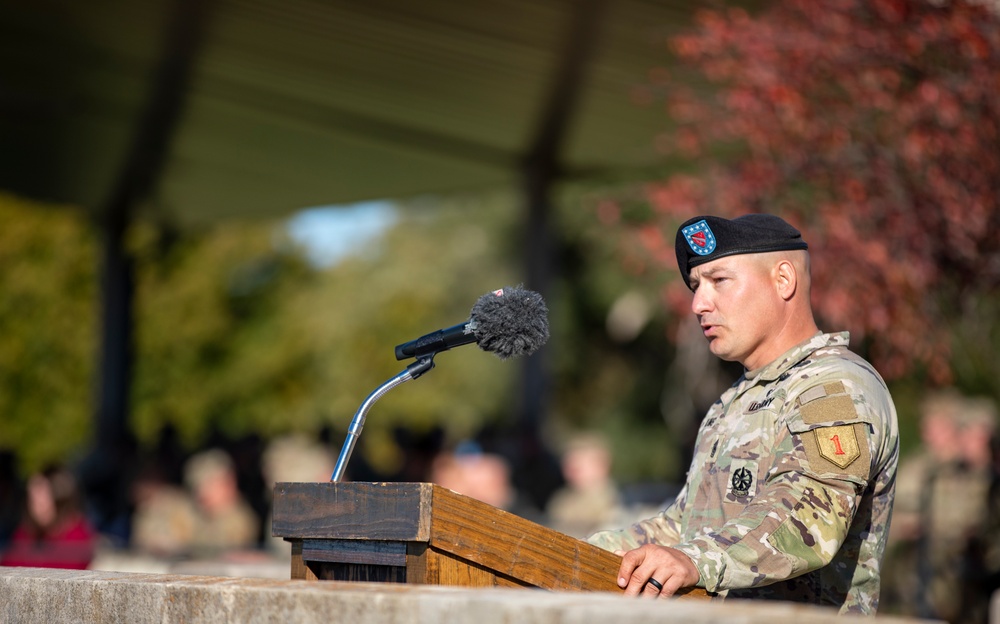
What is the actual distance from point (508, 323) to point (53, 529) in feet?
18.5

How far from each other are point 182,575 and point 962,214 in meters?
5.04

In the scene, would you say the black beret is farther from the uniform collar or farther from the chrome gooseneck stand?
the chrome gooseneck stand

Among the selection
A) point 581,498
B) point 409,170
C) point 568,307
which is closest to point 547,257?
point 409,170

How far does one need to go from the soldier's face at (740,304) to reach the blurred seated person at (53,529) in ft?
17.1

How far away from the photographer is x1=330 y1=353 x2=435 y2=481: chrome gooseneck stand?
9.00 feet

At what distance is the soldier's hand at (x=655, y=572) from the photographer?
8.42ft

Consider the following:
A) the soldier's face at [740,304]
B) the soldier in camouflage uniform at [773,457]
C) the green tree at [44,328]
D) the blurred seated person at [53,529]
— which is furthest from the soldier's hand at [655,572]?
the green tree at [44,328]

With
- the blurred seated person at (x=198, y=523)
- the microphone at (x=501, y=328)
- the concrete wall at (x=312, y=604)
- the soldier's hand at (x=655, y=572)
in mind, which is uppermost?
the blurred seated person at (x=198, y=523)

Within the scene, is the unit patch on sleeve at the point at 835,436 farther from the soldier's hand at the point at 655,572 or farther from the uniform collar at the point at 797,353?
the soldier's hand at the point at 655,572

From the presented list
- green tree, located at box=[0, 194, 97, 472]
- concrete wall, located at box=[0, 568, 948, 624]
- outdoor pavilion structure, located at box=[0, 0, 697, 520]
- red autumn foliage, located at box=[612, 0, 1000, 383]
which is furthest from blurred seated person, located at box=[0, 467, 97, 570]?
green tree, located at box=[0, 194, 97, 472]

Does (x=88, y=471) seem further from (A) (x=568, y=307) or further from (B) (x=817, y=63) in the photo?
(A) (x=568, y=307)

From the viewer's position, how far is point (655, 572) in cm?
257

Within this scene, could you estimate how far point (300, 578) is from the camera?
8.81 ft

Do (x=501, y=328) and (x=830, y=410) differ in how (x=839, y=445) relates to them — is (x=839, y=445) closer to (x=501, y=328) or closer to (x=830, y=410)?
(x=830, y=410)
